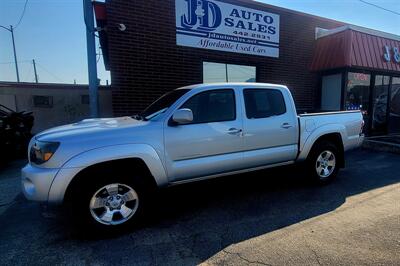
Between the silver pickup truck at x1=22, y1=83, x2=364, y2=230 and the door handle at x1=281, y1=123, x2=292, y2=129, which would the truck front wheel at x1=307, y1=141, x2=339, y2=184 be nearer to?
the silver pickup truck at x1=22, y1=83, x2=364, y2=230

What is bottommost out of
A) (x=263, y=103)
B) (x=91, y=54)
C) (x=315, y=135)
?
(x=315, y=135)

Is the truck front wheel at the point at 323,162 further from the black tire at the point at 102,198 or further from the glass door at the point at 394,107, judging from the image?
the glass door at the point at 394,107

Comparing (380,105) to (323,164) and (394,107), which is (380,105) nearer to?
(394,107)

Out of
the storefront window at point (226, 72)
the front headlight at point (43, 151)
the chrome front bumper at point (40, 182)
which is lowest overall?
the chrome front bumper at point (40, 182)

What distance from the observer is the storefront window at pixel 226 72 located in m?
8.69

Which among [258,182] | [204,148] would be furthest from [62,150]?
[258,182]

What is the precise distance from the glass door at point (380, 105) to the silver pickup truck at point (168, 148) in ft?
23.5

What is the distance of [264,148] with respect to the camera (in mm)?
4449

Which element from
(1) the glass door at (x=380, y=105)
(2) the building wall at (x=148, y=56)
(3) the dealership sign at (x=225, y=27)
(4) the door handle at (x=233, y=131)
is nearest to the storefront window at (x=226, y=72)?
(2) the building wall at (x=148, y=56)

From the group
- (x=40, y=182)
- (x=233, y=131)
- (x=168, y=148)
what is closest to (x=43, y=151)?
(x=40, y=182)

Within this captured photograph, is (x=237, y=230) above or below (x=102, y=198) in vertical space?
below

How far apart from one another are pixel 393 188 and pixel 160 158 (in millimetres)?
4351

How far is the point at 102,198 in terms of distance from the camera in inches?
132

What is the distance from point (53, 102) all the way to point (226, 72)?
23.1ft
